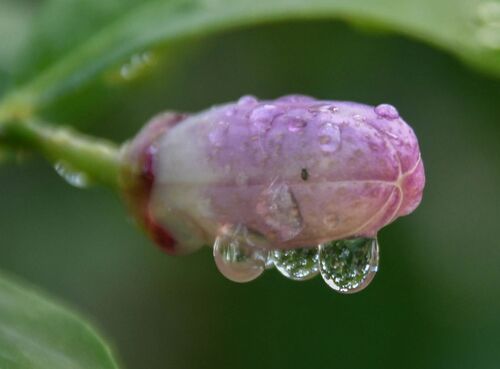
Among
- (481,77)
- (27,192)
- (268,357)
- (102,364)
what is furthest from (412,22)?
(27,192)

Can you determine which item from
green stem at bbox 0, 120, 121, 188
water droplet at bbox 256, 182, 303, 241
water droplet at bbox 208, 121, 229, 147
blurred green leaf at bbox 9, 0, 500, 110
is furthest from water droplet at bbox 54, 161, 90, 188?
water droplet at bbox 256, 182, 303, 241

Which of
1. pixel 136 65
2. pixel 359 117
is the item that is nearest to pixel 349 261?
pixel 359 117

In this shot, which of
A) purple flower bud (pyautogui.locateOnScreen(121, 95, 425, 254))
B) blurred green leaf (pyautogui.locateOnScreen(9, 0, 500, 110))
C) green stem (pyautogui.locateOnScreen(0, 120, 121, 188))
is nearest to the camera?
purple flower bud (pyautogui.locateOnScreen(121, 95, 425, 254))

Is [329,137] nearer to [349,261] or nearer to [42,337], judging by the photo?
[349,261]

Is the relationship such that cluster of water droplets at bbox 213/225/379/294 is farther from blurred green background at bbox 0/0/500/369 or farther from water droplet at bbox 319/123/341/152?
blurred green background at bbox 0/0/500/369

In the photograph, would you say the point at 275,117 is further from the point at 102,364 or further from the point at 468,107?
the point at 468,107

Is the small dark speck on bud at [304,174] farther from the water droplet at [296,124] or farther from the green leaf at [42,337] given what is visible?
the green leaf at [42,337]
